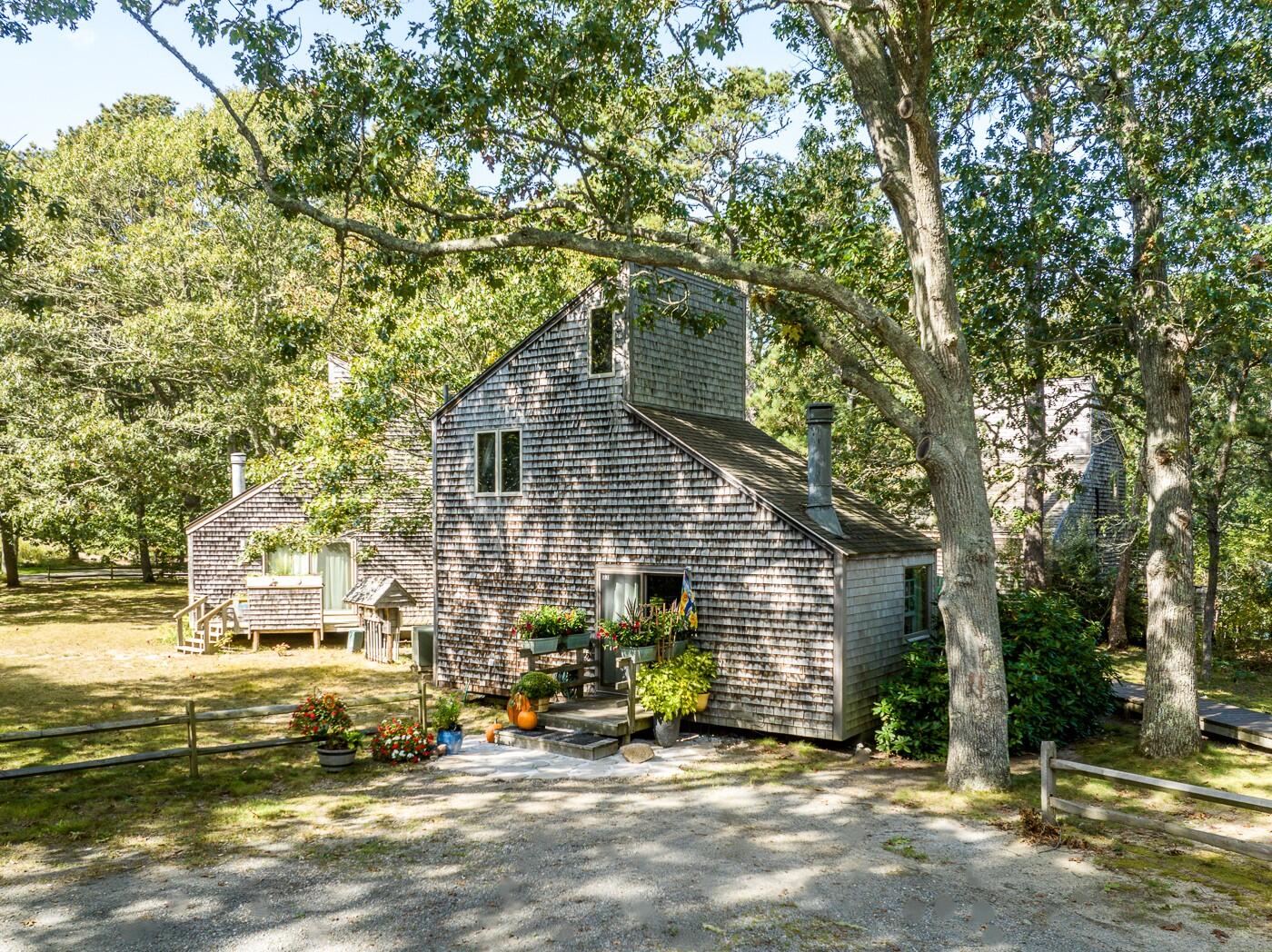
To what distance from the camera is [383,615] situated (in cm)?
2067

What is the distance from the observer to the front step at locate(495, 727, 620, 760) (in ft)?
40.3

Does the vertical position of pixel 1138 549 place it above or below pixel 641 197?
below

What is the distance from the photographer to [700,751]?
41.4 feet

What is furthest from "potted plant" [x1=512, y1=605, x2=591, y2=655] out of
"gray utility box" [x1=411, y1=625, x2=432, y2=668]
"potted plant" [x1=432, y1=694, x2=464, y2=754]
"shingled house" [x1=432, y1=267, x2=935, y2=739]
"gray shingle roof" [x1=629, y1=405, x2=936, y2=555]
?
"gray utility box" [x1=411, y1=625, x2=432, y2=668]

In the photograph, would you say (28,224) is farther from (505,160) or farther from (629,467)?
(629,467)

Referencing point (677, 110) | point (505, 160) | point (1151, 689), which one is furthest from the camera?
point (677, 110)

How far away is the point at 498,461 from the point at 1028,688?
32.1ft

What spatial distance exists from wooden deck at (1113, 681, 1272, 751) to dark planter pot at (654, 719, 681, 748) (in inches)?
300

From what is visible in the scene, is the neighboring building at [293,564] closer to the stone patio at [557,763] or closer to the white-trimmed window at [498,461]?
the white-trimmed window at [498,461]

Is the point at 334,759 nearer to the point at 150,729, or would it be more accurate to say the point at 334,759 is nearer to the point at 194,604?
the point at 150,729

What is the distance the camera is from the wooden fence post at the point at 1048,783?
29.4ft

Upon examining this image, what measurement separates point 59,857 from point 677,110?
1331cm

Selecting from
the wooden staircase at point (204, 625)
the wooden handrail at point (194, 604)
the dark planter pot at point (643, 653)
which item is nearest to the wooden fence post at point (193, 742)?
the dark planter pot at point (643, 653)

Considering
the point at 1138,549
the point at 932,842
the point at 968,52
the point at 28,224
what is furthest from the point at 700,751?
the point at 28,224
